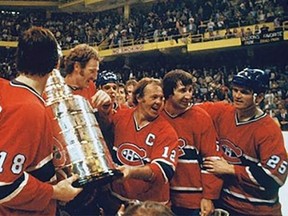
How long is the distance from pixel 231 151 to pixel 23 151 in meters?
1.25

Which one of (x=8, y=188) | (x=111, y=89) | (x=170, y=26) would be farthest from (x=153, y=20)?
(x=8, y=188)

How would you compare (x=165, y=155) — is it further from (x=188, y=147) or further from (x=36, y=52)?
(x=36, y=52)

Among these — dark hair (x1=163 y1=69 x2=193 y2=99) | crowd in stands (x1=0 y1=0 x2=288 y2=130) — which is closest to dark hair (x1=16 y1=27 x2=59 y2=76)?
dark hair (x1=163 y1=69 x2=193 y2=99)

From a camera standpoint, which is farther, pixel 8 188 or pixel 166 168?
pixel 166 168

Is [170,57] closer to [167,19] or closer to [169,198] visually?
[167,19]

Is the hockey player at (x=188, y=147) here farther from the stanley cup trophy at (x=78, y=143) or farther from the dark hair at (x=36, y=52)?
the dark hair at (x=36, y=52)

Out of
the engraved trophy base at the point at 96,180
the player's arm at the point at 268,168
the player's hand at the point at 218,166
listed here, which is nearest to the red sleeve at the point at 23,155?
the engraved trophy base at the point at 96,180

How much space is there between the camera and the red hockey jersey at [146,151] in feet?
7.59

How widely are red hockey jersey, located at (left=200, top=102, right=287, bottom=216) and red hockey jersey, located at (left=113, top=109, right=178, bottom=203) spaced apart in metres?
0.36

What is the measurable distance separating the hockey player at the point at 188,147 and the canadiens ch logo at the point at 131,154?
0.27 meters

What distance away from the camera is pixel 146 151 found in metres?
2.38

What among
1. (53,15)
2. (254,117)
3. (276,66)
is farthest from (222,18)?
(254,117)

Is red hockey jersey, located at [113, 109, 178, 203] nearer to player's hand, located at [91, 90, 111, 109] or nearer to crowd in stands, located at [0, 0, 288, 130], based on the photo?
player's hand, located at [91, 90, 111, 109]

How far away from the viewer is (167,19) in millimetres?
20609
